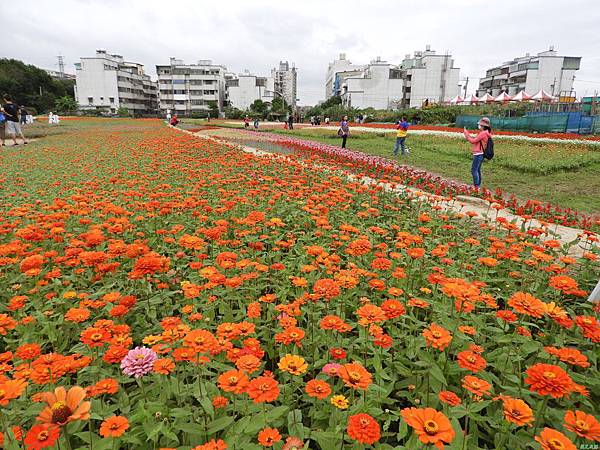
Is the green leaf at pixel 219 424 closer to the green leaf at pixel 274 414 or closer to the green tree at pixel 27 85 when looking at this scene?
the green leaf at pixel 274 414

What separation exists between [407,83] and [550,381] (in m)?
72.8

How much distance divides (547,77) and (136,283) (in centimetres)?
7759

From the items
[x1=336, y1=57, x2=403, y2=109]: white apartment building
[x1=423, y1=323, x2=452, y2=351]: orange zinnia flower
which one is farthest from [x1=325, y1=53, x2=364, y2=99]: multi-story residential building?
[x1=423, y1=323, x2=452, y2=351]: orange zinnia flower

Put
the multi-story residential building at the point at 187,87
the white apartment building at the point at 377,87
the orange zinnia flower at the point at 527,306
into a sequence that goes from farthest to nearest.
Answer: the multi-story residential building at the point at 187,87 < the white apartment building at the point at 377,87 < the orange zinnia flower at the point at 527,306

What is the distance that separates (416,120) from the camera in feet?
105

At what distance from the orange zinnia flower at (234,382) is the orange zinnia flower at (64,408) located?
383 mm

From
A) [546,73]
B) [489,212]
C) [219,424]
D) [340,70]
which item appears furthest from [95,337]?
[340,70]

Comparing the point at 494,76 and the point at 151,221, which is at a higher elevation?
the point at 494,76

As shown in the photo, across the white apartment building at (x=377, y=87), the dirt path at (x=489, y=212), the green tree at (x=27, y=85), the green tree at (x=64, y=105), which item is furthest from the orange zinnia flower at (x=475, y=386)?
the white apartment building at (x=377, y=87)

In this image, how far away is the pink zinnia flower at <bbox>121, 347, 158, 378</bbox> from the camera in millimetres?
1304

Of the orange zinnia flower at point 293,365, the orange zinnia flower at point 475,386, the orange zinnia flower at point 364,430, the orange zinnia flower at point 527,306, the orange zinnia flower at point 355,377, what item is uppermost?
the orange zinnia flower at point 527,306

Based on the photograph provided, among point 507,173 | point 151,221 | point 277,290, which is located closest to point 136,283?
point 277,290

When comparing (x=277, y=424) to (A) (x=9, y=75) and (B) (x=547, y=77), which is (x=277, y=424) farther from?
(B) (x=547, y=77)

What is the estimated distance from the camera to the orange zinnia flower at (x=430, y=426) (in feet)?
3.13
